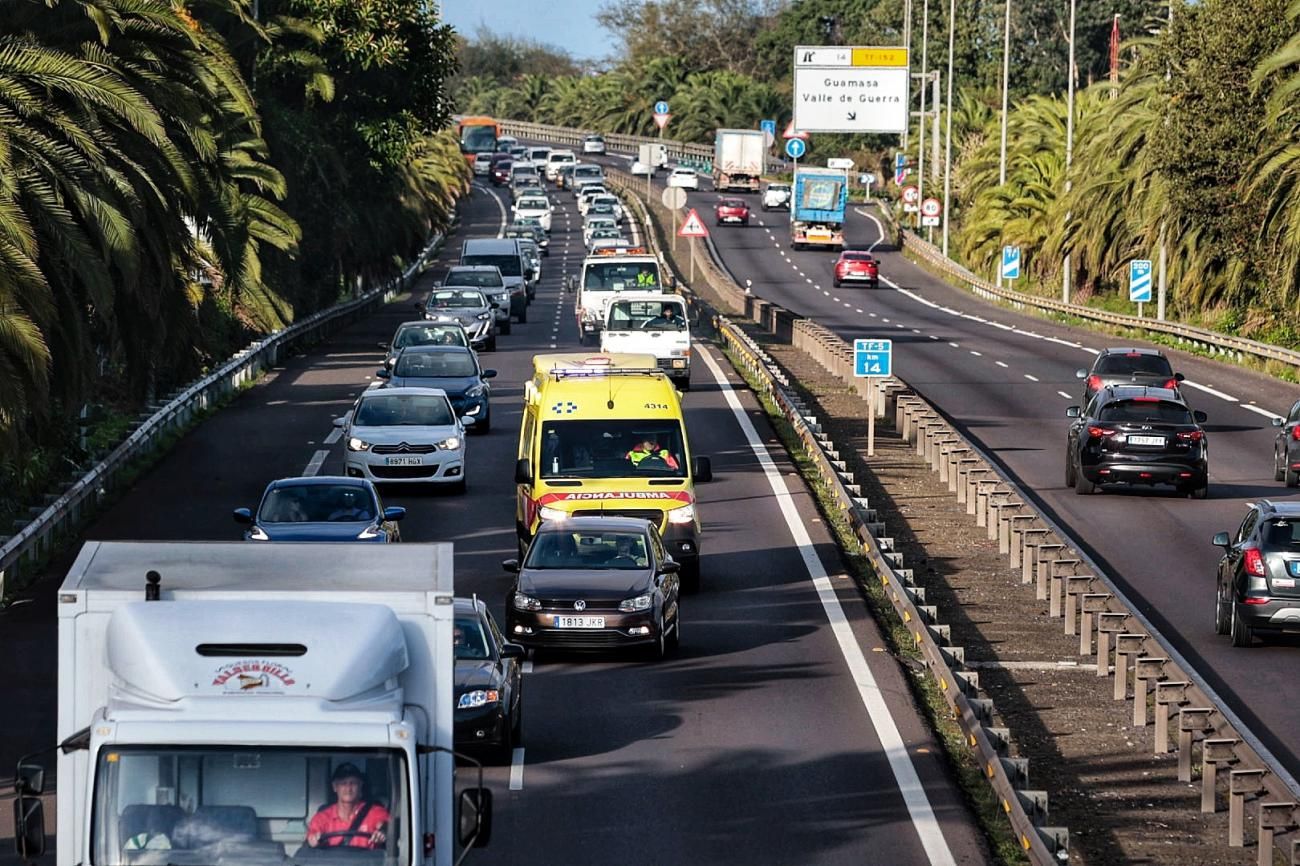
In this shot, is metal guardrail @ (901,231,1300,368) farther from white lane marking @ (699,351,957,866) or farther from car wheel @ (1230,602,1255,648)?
car wheel @ (1230,602,1255,648)

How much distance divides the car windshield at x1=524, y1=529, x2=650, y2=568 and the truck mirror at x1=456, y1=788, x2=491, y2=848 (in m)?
12.3

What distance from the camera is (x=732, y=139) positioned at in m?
132

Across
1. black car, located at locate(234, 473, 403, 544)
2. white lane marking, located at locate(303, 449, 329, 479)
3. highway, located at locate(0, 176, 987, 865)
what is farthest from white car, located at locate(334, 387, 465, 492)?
black car, located at locate(234, 473, 403, 544)

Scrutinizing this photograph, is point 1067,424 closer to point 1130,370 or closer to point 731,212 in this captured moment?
point 1130,370

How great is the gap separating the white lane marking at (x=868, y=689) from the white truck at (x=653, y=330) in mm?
8976

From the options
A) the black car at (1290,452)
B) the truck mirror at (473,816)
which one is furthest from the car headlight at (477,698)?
the black car at (1290,452)

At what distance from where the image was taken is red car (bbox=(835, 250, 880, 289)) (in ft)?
287

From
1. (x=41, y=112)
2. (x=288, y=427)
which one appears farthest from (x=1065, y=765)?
(x=288, y=427)

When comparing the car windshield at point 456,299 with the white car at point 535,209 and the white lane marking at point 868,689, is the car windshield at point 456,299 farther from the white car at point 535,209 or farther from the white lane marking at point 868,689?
Result: the white car at point 535,209

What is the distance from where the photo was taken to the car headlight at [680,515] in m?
25.2

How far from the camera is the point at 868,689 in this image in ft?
66.4

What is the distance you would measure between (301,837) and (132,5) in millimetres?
19028

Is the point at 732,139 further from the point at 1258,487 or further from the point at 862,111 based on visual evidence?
the point at 1258,487

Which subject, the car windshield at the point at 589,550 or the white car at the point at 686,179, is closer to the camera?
the car windshield at the point at 589,550
